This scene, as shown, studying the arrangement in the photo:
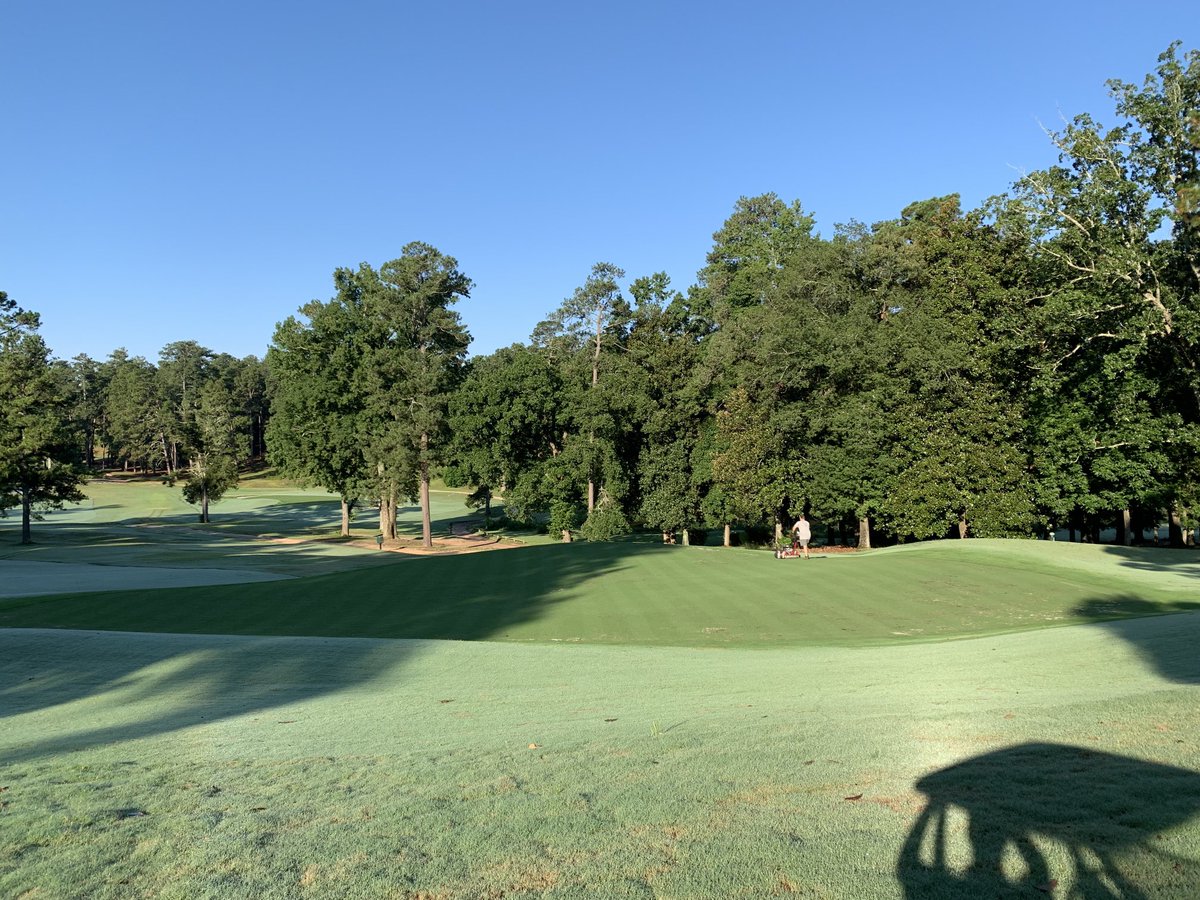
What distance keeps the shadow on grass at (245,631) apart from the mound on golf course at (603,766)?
0.32ft

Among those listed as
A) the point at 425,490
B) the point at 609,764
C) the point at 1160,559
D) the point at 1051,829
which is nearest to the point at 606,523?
the point at 425,490

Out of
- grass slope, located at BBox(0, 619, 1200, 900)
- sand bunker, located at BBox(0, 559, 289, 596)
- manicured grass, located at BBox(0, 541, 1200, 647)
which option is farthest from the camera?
sand bunker, located at BBox(0, 559, 289, 596)

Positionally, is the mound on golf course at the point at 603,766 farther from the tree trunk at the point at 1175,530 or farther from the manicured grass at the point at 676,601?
the tree trunk at the point at 1175,530

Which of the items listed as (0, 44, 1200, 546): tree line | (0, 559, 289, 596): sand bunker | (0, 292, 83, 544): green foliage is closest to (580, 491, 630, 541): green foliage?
(0, 44, 1200, 546): tree line

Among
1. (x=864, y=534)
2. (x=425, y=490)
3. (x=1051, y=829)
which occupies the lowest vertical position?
(x=864, y=534)

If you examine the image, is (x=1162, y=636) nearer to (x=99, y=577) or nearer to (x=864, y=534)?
(x=864, y=534)

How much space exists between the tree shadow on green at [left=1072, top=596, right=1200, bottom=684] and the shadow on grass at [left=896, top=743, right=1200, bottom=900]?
15.4ft

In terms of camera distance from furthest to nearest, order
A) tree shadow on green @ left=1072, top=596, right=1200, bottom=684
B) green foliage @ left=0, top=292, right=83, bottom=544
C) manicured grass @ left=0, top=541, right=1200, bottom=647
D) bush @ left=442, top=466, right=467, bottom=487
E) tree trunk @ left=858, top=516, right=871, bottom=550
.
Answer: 1. bush @ left=442, top=466, right=467, bottom=487
2. green foliage @ left=0, top=292, right=83, bottom=544
3. tree trunk @ left=858, top=516, right=871, bottom=550
4. manicured grass @ left=0, top=541, right=1200, bottom=647
5. tree shadow on green @ left=1072, top=596, right=1200, bottom=684

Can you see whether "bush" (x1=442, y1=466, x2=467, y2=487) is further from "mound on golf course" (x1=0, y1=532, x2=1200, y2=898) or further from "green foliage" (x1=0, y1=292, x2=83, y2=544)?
"mound on golf course" (x1=0, y1=532, x2=1200, y2=898)

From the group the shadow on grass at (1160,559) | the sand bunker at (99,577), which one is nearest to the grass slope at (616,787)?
the shadow on grass at (1160,559)

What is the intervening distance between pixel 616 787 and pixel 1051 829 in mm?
2750

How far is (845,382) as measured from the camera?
145 feet

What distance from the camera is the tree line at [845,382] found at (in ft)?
110

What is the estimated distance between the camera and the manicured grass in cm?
1780
